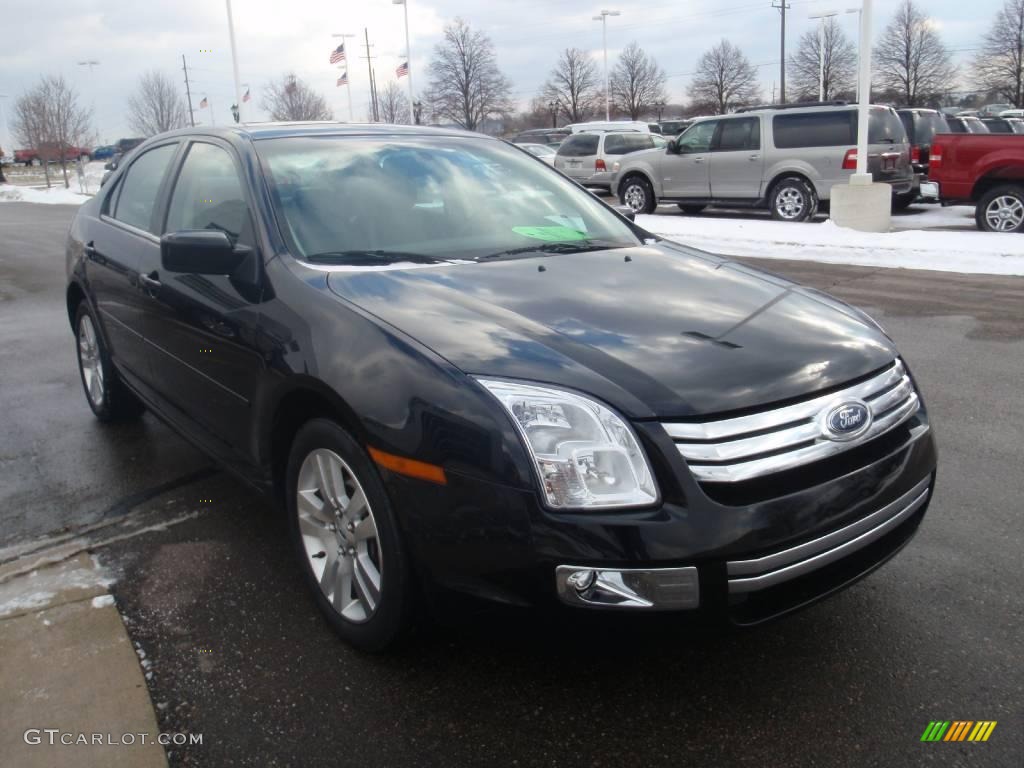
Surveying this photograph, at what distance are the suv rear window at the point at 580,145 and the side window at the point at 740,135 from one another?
17.1ft

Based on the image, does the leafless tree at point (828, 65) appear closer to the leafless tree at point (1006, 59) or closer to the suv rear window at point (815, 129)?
the leafless tree at point (1006, 59)

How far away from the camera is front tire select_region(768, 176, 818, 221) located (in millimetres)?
14664

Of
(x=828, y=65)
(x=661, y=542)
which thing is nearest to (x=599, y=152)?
(x=661, y=542)

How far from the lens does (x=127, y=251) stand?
4.28 m

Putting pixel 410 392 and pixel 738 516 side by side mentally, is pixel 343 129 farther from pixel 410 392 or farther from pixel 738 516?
pixel 738 516

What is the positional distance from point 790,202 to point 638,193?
10.8ft

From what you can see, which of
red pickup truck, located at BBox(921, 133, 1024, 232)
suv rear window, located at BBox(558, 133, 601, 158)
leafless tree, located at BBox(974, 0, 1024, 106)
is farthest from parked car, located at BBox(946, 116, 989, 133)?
leafless tree, located at BBox(974, 0, 1024, 106)

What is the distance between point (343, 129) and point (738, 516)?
2.55 metres

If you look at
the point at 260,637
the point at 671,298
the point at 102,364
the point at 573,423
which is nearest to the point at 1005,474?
the point at 671,298

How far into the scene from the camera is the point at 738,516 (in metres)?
2.18

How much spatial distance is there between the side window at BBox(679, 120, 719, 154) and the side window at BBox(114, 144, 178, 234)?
12.6 metres

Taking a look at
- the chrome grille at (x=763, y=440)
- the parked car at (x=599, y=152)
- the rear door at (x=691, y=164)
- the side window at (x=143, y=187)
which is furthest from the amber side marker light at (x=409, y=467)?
the parked car at (x=599, y=152)

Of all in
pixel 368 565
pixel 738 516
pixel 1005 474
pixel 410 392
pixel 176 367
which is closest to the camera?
pixel 738 516

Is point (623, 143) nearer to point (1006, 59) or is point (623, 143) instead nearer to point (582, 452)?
point (582, 452)
